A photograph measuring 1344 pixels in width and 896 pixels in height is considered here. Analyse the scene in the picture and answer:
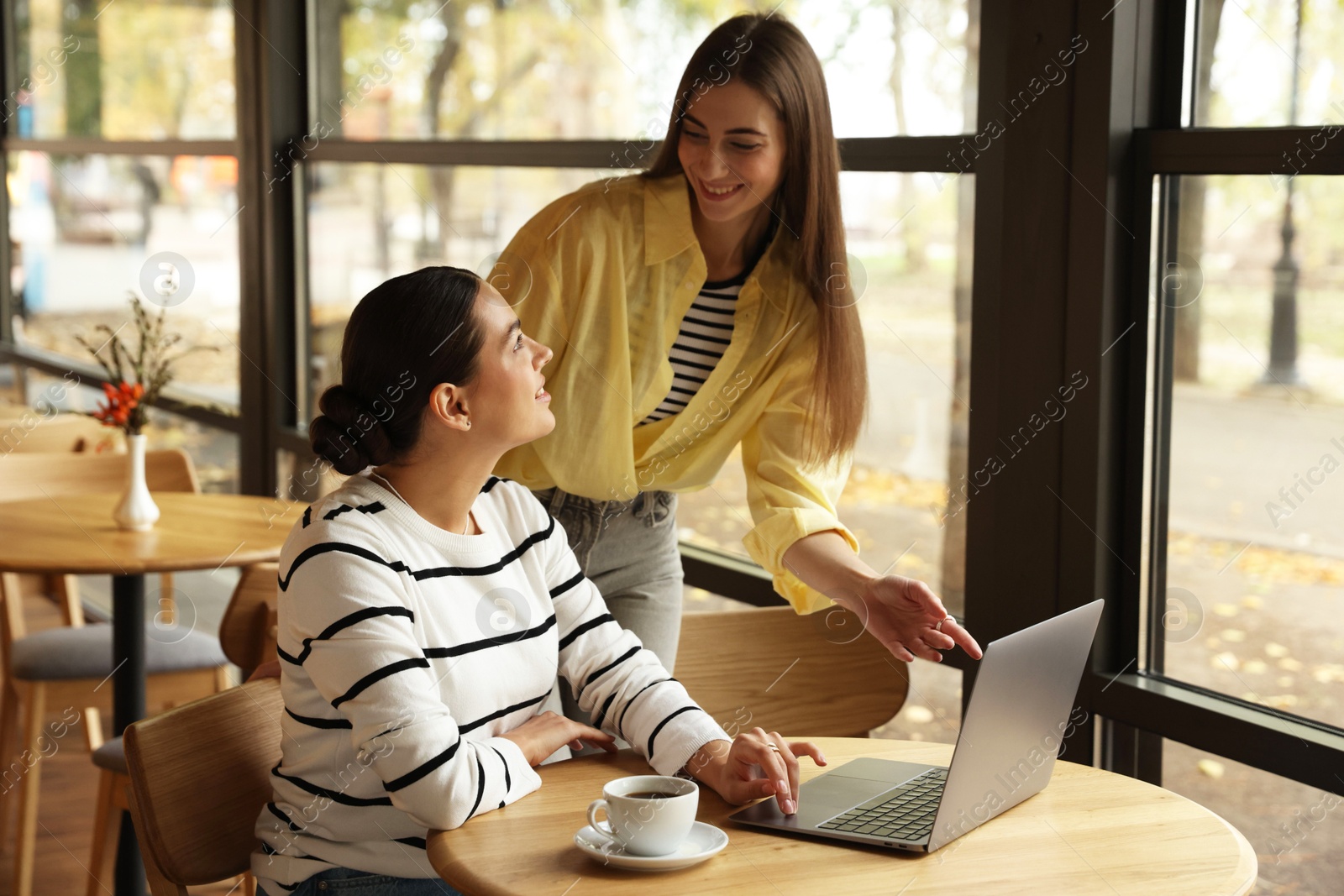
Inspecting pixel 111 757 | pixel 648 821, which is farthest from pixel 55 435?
pixel 648 821

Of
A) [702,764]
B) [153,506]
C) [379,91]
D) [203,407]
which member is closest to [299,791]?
[702,764]

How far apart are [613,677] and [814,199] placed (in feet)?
2.32

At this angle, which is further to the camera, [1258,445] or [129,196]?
[129,196]

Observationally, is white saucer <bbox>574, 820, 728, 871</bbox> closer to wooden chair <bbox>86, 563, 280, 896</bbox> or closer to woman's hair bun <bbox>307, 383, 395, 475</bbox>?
woman's hair bun <bbox>307, 383, 395, 475</bbox>

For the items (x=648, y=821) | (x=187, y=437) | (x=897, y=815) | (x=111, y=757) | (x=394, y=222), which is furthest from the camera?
(x=187, y=437)

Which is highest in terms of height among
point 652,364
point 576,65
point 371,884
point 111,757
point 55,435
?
point 576,65

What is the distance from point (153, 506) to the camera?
2.79 m

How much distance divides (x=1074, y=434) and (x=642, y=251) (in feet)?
2.25

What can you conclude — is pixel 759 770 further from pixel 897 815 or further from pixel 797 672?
pixel 797 672

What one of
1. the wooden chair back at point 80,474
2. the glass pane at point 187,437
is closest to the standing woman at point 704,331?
the wooden chair back at point 80,474

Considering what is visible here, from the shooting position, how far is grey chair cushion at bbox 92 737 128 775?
2.39 metres

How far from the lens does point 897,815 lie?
1.31 m

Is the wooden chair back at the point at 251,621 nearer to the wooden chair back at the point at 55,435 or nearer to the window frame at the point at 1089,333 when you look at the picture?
the window frame at the point at 1089,333

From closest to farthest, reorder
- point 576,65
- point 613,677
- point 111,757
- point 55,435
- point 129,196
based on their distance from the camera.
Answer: point 613,677 → point 111,757 → point 576,65 → point 55,435 → point 129,196
